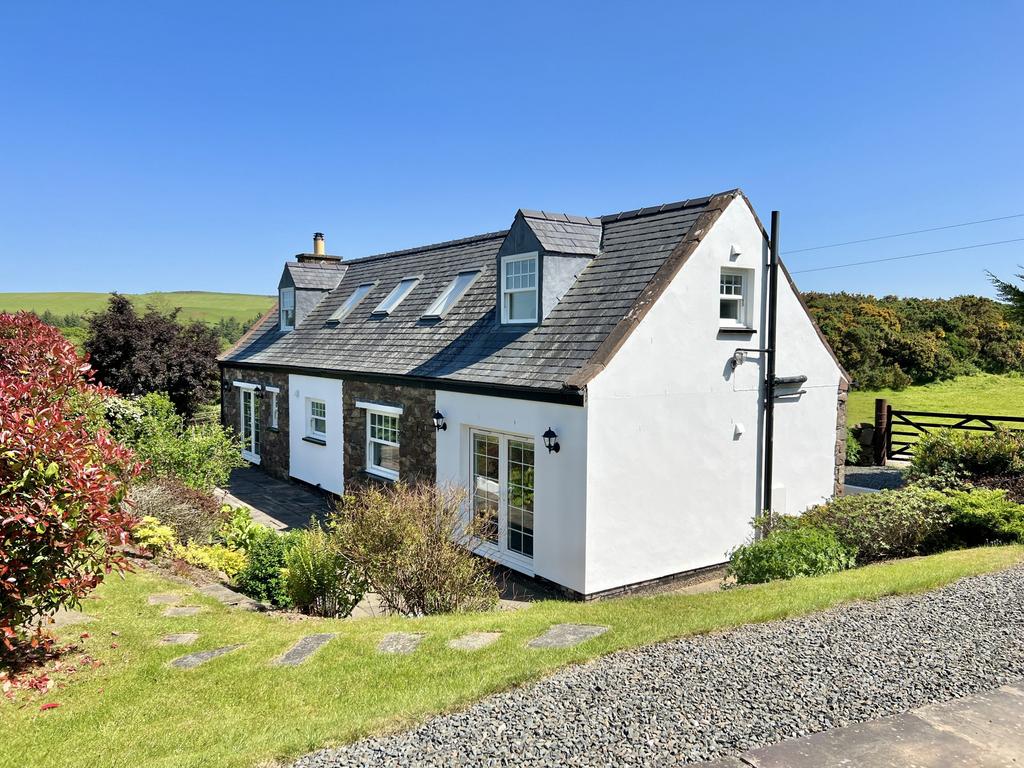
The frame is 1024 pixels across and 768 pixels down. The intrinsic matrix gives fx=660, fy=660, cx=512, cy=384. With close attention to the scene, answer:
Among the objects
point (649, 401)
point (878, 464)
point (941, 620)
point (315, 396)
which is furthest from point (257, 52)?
point (878, 464)

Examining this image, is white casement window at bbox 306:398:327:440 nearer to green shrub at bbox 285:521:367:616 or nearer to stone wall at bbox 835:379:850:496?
green shrub at bbox 285:521:367:616

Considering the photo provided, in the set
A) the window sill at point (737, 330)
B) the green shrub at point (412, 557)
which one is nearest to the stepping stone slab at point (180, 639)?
the green shrub at point (412, 557)

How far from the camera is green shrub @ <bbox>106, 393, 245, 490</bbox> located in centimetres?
1410

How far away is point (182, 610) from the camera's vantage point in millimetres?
8578

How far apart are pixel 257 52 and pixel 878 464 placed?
22244 millimetres

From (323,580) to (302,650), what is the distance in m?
2.35

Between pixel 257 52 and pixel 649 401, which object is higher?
pixel 257 52

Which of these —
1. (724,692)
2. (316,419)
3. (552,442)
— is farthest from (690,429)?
(316,419)

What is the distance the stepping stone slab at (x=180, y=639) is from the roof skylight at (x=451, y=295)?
938 centimetres

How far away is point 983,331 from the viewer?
130ft

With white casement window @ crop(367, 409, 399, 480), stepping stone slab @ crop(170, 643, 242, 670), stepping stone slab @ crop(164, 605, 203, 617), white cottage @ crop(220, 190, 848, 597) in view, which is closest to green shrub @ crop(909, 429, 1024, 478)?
white cottage @ crop(220, 190, 848, 597)

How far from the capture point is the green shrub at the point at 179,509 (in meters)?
11.7

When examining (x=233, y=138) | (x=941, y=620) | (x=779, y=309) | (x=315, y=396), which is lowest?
(x=941, y=620)

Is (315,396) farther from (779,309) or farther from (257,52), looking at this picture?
(779,309)
